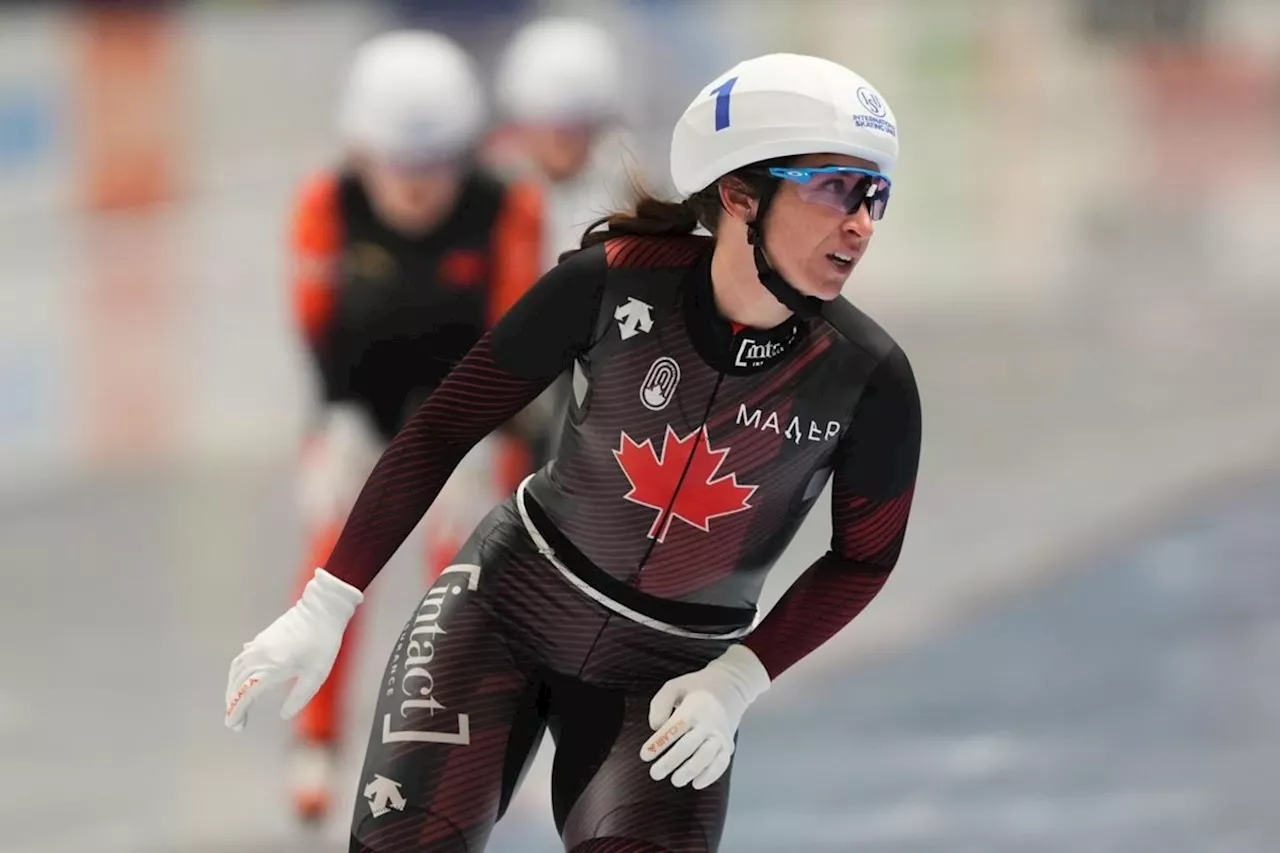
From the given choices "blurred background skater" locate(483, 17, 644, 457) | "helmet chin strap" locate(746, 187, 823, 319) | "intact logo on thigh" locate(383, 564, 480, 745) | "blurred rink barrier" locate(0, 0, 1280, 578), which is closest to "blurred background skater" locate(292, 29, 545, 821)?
"blurred background skater" locate(483, 17, 644, 457)

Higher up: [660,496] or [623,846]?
[660,496]

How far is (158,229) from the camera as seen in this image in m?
12.0

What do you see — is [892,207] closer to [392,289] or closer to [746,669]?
[392,289]

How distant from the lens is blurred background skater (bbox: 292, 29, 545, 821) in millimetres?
5438

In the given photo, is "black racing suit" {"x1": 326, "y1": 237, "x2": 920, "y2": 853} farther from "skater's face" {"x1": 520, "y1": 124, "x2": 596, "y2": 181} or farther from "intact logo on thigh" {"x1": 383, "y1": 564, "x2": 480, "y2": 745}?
"skater's face" {"x1": 520, "y1": 124, "x2": 596, "y2": 181}

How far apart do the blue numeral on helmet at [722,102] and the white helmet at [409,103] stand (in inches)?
97.8

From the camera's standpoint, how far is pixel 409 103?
546cm

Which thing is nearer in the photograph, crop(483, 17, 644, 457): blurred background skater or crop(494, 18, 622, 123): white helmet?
crop(483, 17, 644, 457): blurred background skater

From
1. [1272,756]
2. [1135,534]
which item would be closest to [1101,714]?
[1272,756]

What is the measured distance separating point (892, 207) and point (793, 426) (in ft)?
30.7

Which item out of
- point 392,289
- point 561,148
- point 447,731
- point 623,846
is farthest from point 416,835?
point 561,148

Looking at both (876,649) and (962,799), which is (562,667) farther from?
(876,649)

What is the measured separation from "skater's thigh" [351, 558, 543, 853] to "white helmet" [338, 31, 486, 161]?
239 centimetres

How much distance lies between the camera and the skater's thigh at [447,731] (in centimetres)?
303
